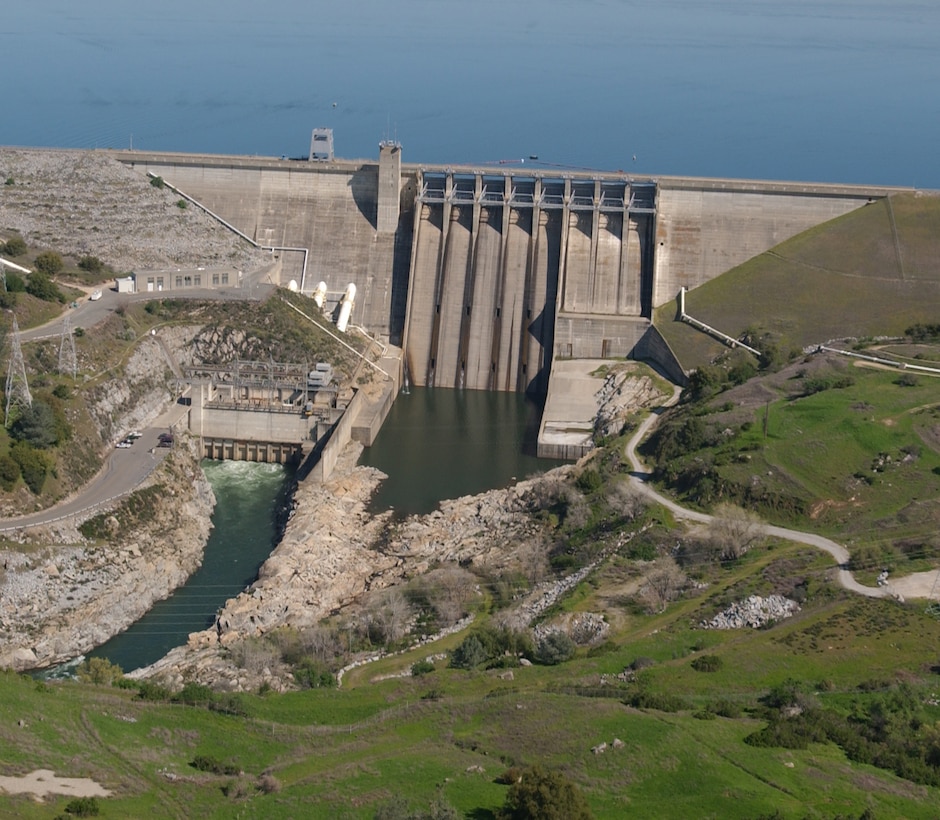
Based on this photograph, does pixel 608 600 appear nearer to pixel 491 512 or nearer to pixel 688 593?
pixel 688 593

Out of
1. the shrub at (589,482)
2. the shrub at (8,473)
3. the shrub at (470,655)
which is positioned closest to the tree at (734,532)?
the shrub at (589,482)

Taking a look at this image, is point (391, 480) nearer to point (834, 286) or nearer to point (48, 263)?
point (48, 263)

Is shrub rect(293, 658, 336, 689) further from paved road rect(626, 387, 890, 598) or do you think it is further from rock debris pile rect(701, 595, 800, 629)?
paved road rect(626, 387, 890, 598)

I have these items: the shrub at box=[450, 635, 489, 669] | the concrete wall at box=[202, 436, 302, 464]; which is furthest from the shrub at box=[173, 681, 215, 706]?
the concrete wall at box=[202, 436, 302, 464]

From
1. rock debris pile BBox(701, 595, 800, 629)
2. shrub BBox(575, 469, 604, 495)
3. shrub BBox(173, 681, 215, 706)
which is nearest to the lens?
shrub BBox(173, 681, 215, 706)

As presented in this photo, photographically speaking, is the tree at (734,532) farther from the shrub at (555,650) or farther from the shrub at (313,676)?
the shrub at (313,676)
